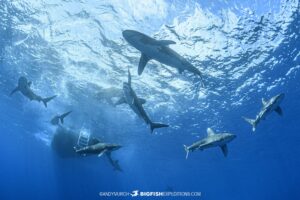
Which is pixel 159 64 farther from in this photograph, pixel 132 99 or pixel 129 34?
pixel 129 34

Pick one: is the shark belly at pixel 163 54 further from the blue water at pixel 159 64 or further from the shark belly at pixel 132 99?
the blue water at pixel 159 64

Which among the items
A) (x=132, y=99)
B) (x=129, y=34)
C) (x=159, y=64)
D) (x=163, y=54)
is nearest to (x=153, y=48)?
(x=163, y=54)

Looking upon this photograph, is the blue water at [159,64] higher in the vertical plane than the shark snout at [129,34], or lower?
higher

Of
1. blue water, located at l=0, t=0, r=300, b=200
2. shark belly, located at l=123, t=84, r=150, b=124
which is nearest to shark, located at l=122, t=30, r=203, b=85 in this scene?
shark belly, located at l=123, t=84, r=150, b=124

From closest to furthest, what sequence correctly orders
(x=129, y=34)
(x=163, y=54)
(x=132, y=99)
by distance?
(x=129, y=34), (x=163, y=54), (x=132, y=99)

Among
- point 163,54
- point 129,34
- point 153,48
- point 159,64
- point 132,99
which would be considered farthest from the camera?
point 159,64

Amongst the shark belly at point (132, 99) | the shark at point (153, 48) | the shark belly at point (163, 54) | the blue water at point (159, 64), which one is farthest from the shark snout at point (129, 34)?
the blue water at point (159, 64)

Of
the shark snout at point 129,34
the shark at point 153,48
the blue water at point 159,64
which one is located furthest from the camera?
the blue water at point 159,64

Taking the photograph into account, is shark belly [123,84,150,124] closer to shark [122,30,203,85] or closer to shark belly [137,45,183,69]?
shark [122,30,203,85]

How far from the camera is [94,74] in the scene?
21375 mm

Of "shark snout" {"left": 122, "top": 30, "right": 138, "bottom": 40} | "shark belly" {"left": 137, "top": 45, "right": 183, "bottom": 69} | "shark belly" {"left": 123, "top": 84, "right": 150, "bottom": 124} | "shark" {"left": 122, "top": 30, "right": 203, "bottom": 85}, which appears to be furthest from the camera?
"shark belly" {"left": 123, "top": 84, "right": 150, "bottom": 124}

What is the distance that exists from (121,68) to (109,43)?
299 centimetres

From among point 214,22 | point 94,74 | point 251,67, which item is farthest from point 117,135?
point 214,22

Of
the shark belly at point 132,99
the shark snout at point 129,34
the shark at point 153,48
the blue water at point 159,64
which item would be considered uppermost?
the blue water at point 159,64
